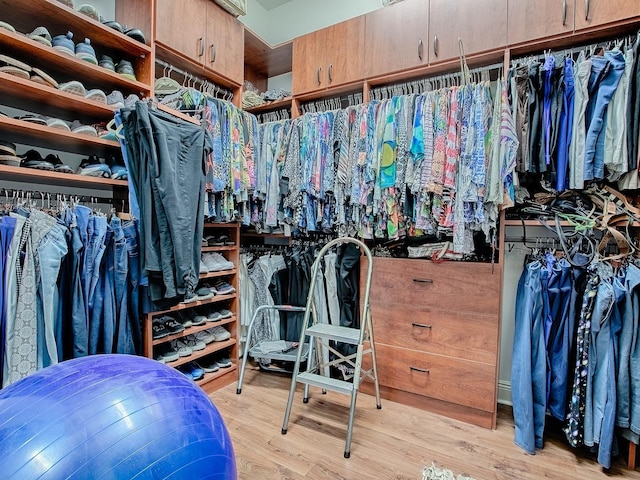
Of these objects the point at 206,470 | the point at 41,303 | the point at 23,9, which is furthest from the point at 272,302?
the point at 23,9

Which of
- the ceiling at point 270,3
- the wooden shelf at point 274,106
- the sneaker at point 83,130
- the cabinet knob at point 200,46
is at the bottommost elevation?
the sneaker at point 83,130

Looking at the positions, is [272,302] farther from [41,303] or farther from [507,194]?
[507,194]

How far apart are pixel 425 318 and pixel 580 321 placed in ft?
2.53

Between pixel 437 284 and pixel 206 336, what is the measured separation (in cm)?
160

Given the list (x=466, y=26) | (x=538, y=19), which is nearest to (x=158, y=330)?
(x=466, y=26)

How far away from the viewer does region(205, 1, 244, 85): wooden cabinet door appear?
234 cm

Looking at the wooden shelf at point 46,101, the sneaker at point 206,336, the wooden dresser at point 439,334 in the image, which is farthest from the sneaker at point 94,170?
the wooden dresser at point 439,334

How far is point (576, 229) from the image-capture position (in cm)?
175

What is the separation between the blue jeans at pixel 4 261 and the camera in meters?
1.30

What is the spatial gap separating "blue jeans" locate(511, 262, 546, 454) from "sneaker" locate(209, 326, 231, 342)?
6.14 feet

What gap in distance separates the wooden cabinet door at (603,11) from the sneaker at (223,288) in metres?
2.57

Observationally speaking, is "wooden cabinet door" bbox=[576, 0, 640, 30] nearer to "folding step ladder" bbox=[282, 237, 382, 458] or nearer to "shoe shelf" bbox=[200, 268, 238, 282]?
"folding step ladder" bbox=[282, 237, 382, 458]

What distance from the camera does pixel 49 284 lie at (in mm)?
1397

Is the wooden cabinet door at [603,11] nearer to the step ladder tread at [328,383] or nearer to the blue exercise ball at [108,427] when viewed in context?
the step ladder tread at [328,383]
